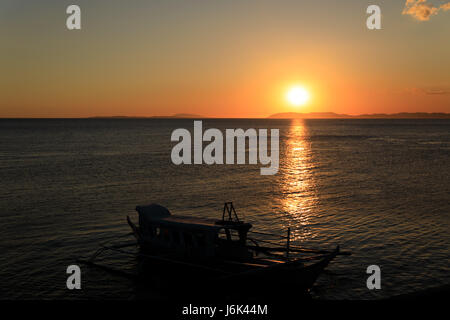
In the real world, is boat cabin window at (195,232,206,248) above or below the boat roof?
below

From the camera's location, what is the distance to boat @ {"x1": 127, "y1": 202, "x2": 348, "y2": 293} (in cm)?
1850

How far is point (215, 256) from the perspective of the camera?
2019 cm

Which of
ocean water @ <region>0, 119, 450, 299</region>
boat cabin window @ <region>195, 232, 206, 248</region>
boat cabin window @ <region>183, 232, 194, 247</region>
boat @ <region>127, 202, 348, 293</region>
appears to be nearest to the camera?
boat @ <region>127, 202, 348, 293</region>

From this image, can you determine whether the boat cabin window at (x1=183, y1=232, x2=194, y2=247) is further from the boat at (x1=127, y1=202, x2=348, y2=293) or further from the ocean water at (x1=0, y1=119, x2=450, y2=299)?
the ocean water at (x1=0, y1=119, x2=450, y2=299)

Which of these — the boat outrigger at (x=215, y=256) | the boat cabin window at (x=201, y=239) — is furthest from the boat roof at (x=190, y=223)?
the boat cabin window at (x=201, y=239)

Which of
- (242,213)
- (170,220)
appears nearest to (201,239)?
(170,220)

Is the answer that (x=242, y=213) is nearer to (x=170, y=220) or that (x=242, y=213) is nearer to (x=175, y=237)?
(x=170, y=220)

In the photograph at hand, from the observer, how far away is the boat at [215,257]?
18500 millimetres

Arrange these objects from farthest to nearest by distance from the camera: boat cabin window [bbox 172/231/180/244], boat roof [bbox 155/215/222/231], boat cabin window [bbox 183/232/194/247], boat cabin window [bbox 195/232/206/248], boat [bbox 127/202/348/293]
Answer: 1. boat cabin window [bbox 172/231/180/244]
2. boat cabin window [bbox 183/232/194/247]
3. boat cabin window [bbox 195/232/206/248]
4. boat roof [bbox 155/215/222/231]
5. boat [bbox 127/202/348/293]

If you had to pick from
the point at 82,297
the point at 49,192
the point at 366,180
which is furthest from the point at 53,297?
the point at 366,180

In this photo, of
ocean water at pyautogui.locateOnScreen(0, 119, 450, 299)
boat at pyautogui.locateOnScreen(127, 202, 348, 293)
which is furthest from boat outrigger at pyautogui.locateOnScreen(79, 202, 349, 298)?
ocean water at pyautogui.locateOnScreen(0, 119, 450, 299)

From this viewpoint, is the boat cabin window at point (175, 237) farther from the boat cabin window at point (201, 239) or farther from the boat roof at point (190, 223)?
the boat cabin window at point (201, 239)

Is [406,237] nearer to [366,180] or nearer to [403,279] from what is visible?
[403,279]
